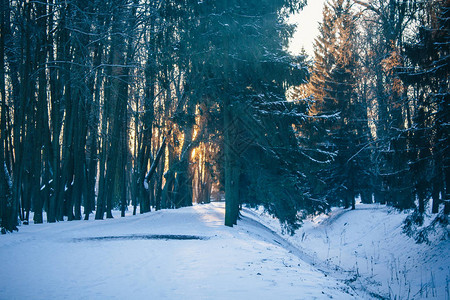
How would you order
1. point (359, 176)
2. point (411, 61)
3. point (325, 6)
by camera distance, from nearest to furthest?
point (411, 61) < point (359, 176) < point (325, 6)

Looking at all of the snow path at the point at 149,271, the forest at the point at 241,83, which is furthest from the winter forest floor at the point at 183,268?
the forest at the point at 241,83

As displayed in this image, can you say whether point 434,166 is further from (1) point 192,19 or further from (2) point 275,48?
(1) point 192,19

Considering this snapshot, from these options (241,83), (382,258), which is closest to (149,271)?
(241,83)

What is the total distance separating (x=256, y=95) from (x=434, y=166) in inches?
251

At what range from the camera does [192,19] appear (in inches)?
457

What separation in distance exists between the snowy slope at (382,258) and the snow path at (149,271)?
317cm

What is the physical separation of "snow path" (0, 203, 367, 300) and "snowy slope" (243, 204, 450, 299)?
3.17 m

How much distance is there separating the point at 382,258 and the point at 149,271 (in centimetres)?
1148

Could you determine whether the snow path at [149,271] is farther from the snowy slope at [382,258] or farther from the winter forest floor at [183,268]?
the snowy slope at [382,258]

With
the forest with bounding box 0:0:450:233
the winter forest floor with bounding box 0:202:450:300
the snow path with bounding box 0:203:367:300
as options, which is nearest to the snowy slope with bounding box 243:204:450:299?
the winter forest floor with bounding box 0:202:450:300

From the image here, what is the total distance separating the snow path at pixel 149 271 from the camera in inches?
184

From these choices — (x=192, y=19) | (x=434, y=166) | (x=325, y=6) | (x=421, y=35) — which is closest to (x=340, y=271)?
(x=434, y=166)

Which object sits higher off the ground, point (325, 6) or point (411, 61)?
point (325, 6)

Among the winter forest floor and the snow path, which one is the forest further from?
the snow path
